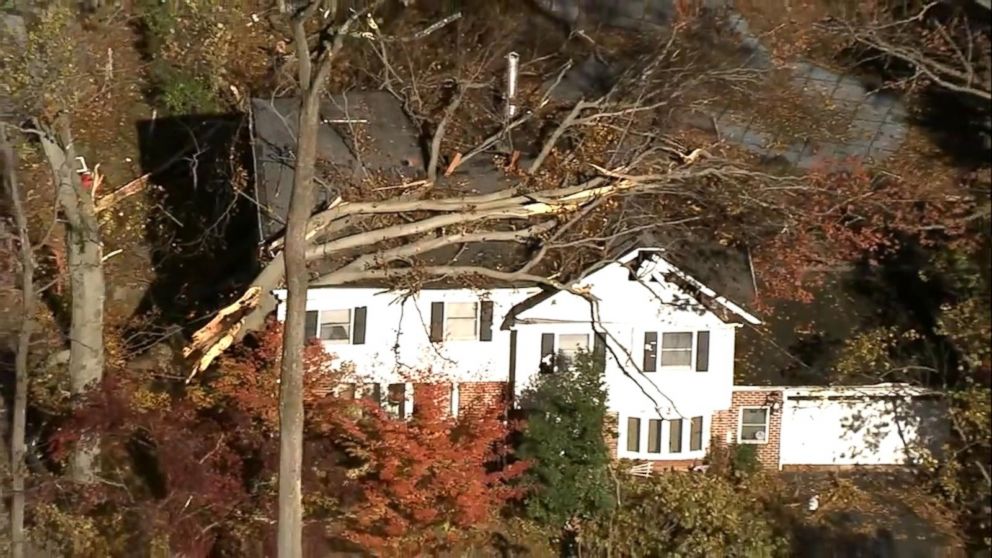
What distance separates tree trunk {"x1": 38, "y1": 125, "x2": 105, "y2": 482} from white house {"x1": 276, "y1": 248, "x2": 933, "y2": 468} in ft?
5.96

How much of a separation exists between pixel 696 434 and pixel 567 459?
1.72 m

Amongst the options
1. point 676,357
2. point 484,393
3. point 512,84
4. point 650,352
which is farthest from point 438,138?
point 676,357

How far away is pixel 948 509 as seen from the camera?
9461 mm

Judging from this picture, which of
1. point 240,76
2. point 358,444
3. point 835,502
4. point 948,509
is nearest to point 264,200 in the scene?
point 358,444

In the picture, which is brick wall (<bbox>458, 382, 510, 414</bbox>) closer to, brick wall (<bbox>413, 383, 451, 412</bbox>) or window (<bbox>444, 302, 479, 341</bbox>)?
window (<bbox>444, 302, 479, 341</bbox>)

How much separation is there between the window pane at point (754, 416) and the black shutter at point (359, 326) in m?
3.67

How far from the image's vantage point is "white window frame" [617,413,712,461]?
416 inches

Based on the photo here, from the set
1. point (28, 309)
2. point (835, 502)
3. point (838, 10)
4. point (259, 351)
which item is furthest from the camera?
point (838, 10)

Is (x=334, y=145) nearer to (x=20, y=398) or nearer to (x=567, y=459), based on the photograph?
(x=567, y=459)

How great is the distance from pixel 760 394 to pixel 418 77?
5084mm

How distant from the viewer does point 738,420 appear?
10789mm

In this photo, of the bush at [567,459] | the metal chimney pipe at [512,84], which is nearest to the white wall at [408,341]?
the bush at [567,459]

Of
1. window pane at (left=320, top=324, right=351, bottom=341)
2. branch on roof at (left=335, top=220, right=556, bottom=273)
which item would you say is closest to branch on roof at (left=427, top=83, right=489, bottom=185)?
branch on roof at (left=335, top=220, right=556, bottom=273)

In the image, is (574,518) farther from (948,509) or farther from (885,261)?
(885,261)
